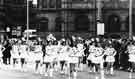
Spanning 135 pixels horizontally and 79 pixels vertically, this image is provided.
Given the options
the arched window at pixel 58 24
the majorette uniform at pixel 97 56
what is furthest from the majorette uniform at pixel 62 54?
the arched window at pixel 58 24

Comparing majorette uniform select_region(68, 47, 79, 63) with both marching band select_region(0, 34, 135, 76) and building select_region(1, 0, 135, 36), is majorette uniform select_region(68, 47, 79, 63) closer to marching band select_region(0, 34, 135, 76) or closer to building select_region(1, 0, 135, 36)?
marching band select_region(0, 34, 135, 76)

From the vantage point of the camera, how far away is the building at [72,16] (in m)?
55.3

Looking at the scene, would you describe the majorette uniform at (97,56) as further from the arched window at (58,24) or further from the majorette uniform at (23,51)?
the arched window at (58,24)

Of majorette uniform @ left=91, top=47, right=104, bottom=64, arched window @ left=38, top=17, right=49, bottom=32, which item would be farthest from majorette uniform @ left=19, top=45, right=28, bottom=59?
arched window @ left=38, top=17, right=49, bottom=32

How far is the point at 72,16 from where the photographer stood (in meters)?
56.8

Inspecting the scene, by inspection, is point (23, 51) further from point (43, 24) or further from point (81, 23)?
point (43, 24)

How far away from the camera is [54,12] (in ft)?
192

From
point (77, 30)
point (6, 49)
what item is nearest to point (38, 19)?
point (77, 30)

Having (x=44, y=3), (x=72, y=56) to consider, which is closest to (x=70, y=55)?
(x=72, y=56)

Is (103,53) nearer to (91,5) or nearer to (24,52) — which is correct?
(24,52)

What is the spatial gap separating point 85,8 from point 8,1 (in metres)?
12.0

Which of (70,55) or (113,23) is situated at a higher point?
(113,23)

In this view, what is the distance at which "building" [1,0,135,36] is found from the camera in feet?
181

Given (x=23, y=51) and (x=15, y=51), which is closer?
(x=23, y=51)
